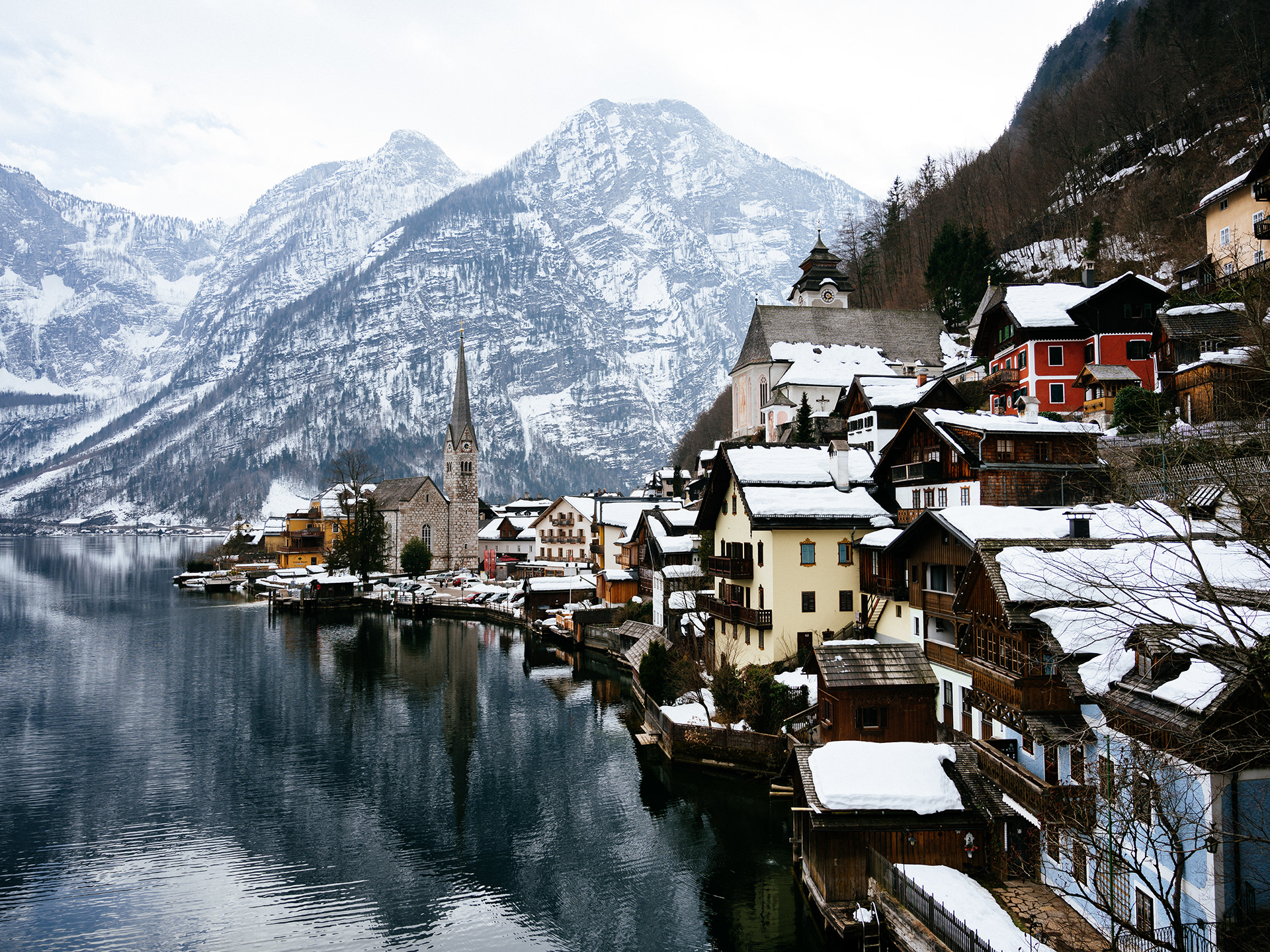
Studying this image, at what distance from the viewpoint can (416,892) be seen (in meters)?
22.4

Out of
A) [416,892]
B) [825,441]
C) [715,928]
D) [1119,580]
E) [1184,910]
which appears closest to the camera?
[1184,910]

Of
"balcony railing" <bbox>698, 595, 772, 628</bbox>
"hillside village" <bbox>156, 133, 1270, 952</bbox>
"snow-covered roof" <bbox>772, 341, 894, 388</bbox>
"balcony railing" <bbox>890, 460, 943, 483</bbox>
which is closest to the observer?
"hillside village" <bbox>156, 133, 1270, 952</bbox>

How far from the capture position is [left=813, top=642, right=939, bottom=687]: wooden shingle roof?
78.2ft

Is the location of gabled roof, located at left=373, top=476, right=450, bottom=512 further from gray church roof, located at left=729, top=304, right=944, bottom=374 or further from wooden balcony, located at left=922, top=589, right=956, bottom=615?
wooden balcony, located at left=922, top=589, right=956, bottom=615

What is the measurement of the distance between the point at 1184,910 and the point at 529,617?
202 ft

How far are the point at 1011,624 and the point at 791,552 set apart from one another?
15.9 m

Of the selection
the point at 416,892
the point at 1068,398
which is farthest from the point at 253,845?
the point at 1068,398

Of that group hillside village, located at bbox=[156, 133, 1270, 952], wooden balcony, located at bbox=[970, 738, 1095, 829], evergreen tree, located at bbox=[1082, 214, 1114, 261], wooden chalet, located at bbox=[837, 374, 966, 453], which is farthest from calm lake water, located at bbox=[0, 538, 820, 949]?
evergreen tree, located at bbox=[1082, 214, 1114, 261]

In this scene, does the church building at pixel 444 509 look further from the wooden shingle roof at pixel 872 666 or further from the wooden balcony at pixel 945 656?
the wooden balcony at pixel 945 656

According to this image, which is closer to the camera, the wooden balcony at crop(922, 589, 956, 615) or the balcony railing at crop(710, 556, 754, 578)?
the wooden balcony at crop(922, 589, 956, 615)

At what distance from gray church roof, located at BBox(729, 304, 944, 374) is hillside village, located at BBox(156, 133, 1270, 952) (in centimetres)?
1092

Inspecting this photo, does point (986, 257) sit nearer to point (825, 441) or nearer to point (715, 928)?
point (825, 441)

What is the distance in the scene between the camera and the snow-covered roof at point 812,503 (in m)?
34.0

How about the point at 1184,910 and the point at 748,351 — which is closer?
the point at 1184,910
